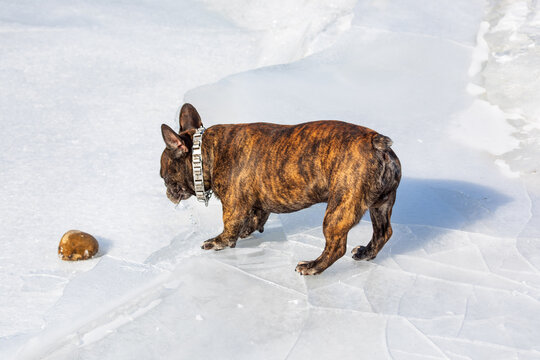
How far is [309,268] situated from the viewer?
408 centimetres

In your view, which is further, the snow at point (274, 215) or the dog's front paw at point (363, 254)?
the dog's front paw at point (363, 254)

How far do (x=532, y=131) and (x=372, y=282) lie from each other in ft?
8.56

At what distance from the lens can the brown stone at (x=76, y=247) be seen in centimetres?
432

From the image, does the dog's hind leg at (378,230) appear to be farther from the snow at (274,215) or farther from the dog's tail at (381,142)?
the dog's tail at (381,142)

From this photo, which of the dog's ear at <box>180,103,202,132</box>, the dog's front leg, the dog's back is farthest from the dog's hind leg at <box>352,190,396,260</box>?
the dog's ear at <box>180,103,202,132</box>

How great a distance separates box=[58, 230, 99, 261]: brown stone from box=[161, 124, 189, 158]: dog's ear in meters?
0.81

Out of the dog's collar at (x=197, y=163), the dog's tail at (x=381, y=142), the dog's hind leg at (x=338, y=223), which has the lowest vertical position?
the dog's hind leg at (x=338, y=223)

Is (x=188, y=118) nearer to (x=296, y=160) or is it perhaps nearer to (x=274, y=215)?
(x=296, y=160)

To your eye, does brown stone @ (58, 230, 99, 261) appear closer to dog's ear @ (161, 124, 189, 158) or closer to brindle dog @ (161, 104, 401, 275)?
brindle dog @ (161, 104, 401, 275)

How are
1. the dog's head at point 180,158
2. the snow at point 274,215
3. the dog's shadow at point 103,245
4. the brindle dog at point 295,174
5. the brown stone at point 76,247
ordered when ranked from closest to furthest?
→ the snow at point 274,215
the brindle dog at point 295,174
the dog's head at point 180,158
the brown stone at point 76,247
the dog's shadow at point 103,245

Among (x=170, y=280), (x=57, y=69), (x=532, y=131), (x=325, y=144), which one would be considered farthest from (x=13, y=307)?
(x=532, y=131)

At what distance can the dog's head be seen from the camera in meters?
4.16

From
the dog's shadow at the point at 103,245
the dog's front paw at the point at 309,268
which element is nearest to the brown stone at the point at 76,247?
the dog's shadow at the point at 103,245

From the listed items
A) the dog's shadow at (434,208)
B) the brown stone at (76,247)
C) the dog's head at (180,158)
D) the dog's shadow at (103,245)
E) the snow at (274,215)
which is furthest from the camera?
the dog's shadow at (434,208)
